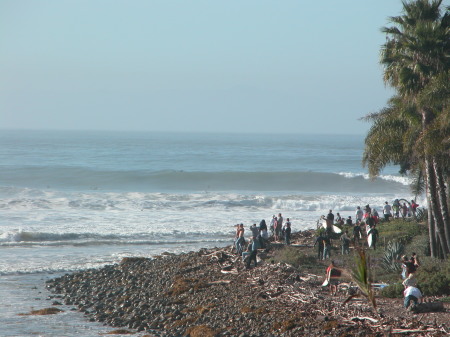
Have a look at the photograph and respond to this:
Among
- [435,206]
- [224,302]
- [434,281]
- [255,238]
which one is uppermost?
[435,206]

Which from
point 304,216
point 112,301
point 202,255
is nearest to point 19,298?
point 112,301

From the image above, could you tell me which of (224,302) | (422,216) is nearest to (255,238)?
(224,302)

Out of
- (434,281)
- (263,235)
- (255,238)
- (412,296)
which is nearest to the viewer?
(412,296)

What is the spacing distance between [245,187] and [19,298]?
1823 inches

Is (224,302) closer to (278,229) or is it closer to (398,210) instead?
(278,229)

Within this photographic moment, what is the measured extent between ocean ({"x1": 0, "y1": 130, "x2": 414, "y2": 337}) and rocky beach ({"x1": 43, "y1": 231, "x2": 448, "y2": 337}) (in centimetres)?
112

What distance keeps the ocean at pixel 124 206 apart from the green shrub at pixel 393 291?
6977 millimetres

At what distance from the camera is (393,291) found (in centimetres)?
1532

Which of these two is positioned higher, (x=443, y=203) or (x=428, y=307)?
(x=443, y=203)

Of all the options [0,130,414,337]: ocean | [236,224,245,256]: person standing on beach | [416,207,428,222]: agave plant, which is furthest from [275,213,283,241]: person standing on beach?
[416,207,428,222]: agave plant

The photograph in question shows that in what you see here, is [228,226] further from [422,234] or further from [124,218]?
[422,234]

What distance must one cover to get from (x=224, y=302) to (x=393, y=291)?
4453mm

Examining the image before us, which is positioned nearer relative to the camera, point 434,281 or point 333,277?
point 434,281

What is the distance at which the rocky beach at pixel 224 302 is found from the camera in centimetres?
1315
